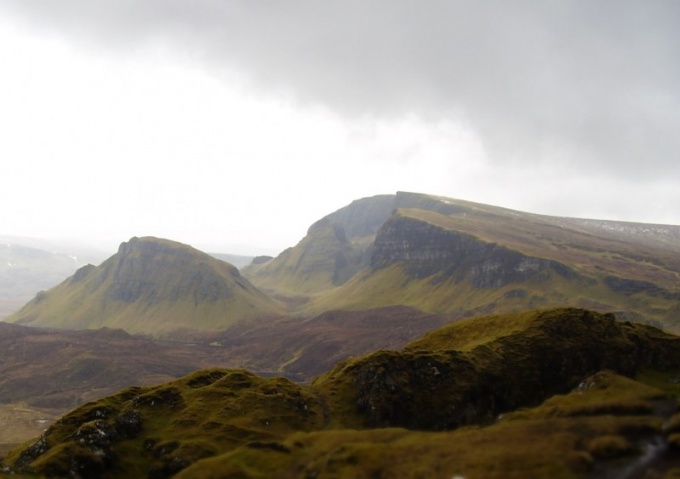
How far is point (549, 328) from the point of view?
94.1m

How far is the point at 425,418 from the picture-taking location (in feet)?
250

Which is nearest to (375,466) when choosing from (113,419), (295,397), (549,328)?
(295,397)

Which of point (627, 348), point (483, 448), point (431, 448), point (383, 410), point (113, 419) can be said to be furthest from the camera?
point (627, 348)

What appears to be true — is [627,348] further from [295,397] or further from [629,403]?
[295,397]

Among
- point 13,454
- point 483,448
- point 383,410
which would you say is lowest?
point 13,454

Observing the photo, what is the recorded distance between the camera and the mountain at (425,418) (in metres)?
47.2

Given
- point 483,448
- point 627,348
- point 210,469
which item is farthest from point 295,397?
point 627,348

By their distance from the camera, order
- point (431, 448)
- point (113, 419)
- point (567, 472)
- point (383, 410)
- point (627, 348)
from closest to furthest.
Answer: point (567, 472) < point (431, 448) < point (113, 419) < point (383, 410) < point (627, 348)

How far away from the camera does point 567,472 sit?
4191cm

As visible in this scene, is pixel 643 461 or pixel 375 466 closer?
pixel 643 461

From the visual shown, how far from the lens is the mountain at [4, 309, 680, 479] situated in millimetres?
47156

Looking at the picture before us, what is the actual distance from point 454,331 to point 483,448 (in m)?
66.6

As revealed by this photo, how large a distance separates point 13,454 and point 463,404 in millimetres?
68524

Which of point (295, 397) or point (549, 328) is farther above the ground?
point (549, 328)
